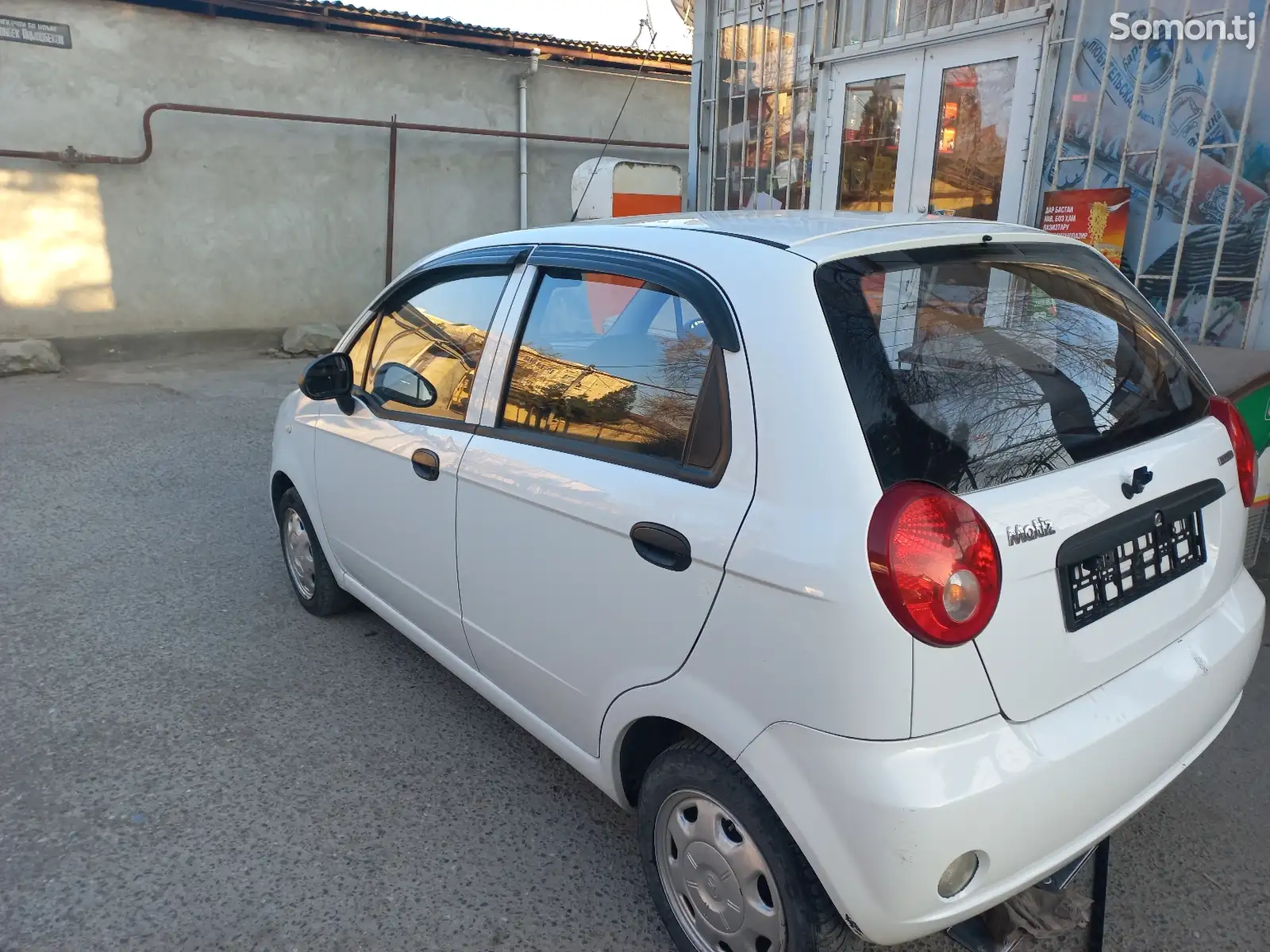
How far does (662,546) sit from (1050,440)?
869 millimetres

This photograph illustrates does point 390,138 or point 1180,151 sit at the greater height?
point 390,138

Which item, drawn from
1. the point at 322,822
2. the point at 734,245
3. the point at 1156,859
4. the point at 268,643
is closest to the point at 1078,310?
the point at 734,245

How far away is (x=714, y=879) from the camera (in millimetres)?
2049

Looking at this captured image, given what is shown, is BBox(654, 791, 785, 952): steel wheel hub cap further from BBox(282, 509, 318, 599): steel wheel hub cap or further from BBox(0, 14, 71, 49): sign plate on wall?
BBox(0, 14, 71, 49): sign plate on wall

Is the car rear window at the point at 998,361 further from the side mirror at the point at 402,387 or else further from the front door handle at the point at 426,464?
the side mirror at the point at 402,387

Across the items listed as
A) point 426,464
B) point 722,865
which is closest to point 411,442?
point 426,464

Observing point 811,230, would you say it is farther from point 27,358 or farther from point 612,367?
point 27,358

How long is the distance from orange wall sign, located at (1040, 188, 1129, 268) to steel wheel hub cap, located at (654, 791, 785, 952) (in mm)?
A: 4451

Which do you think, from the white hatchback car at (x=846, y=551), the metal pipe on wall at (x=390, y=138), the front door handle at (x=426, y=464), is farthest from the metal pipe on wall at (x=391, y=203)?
the white hatchback car at (x=846, y=551)

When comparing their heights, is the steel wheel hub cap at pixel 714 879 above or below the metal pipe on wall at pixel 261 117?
below

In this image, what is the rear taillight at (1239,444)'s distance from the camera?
238 centimetres

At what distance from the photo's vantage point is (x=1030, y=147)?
5566 mm

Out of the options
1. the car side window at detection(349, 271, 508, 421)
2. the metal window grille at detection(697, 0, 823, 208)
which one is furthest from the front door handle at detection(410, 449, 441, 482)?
the metal window grille at detection(697, 0, 823, 208)

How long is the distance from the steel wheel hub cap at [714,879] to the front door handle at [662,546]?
1.77 feet
